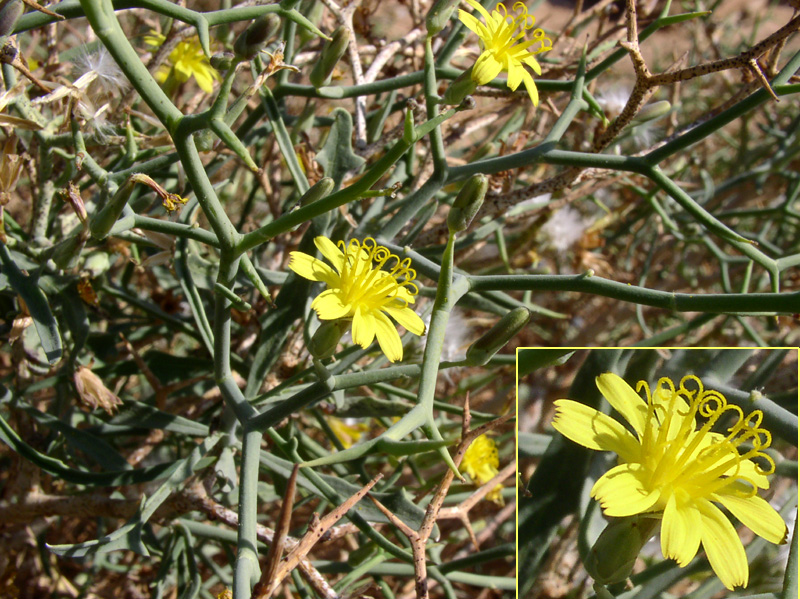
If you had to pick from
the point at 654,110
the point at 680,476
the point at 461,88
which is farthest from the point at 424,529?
the point at 654,110

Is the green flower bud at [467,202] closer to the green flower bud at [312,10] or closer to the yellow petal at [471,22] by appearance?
the yellow petal at [471,22]

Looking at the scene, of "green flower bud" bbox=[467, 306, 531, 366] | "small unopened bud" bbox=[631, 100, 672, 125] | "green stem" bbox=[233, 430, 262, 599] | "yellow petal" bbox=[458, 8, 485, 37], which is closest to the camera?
"green stem" bbox=[233, 430, 262, 599]

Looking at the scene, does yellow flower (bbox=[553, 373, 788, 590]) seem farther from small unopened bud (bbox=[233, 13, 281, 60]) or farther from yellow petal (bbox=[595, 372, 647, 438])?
small unopened bud (bbox=[233, 13, 281, 60])

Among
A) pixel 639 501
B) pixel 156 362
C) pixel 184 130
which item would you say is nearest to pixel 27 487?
pixel 156 362

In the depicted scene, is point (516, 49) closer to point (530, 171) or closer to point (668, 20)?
point (668, 20)

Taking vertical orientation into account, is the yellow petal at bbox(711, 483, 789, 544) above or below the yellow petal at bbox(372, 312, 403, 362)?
above

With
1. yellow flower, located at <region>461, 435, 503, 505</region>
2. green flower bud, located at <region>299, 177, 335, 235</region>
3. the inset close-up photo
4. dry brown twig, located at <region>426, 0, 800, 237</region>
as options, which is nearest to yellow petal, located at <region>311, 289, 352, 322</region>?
green flower bud, located at <region>299, 177, 335, 235</region>

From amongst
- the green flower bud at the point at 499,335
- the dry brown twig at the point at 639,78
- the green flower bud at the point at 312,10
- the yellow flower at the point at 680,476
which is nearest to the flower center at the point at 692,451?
the yellow flower at the point at 680,476
